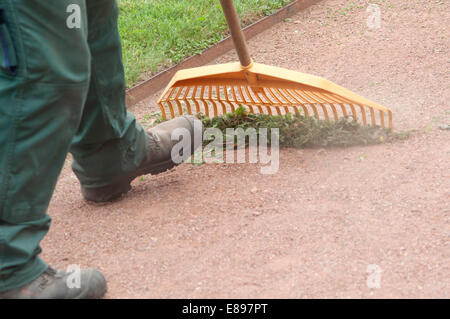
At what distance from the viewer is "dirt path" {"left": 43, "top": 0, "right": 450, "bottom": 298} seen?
1.88m

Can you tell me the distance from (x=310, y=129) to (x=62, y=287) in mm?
1559

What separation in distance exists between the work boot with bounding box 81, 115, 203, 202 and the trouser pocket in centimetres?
96

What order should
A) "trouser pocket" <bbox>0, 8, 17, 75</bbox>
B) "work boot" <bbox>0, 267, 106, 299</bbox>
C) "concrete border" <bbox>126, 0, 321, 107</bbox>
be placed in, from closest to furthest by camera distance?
"trouser pocket" <bbox>0, 8, 17, 75</bbox> → "work boot" <bbox>0, 267, 106, 299</bbox> → "concrete border" <bbox>126, 0, 321, 107</bbox>

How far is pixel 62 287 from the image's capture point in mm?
1791

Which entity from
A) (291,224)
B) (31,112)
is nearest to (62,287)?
(31,112)

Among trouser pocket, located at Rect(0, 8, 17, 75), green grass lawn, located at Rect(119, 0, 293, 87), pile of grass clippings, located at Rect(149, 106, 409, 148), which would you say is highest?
trouser pocket, located at Rect(0, 8, 17, 75)

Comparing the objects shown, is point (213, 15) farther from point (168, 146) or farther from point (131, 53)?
point (168, 146)

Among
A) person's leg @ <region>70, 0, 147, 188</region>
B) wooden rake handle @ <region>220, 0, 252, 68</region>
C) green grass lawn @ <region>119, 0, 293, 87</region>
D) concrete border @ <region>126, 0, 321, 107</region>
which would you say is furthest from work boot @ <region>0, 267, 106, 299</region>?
green grass lawn @ <region>119, 0, 293, 87</region>

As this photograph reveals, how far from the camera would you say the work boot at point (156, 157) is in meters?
2.50

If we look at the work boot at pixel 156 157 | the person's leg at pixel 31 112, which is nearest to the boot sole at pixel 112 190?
the work boot at pixel 156 157

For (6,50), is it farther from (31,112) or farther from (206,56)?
(206,56)

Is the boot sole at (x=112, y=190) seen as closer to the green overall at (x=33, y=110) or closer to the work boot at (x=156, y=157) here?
the work boot at (x=156, y=157)

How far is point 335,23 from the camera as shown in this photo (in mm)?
4426

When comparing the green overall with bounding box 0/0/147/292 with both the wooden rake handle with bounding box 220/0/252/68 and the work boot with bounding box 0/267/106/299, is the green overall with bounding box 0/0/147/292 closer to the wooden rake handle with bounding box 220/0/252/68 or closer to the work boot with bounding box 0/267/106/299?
the work boot with bounding box 0/267/106/299
